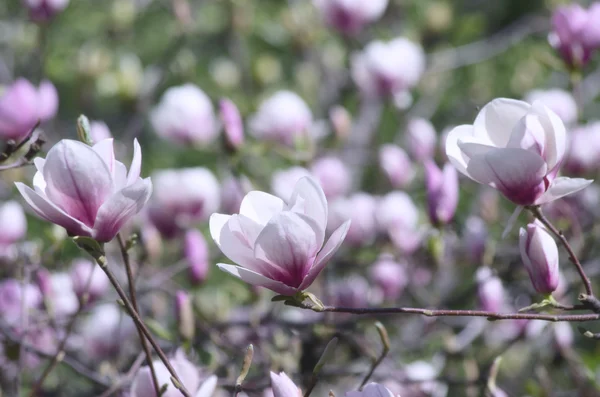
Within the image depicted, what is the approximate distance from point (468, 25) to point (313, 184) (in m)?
1.71

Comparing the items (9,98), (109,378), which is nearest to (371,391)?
(109,378)

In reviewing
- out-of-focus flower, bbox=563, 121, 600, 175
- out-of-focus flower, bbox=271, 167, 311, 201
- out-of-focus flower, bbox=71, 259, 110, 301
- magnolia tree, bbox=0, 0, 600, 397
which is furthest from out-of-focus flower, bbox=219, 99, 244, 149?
out-of-focus flower, bbox=563, 121, 600, 175

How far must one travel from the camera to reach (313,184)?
54 cm

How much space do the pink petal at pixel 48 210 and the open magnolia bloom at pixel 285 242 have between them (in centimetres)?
10

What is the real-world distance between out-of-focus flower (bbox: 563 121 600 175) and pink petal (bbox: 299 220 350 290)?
616 mm

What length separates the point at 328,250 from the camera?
1.77 ft

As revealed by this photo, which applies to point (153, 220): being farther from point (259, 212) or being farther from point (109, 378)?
point (259, 212)

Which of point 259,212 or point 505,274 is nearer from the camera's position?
point 259,212

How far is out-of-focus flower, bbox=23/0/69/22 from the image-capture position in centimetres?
125

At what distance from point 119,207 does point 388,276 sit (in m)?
0.63

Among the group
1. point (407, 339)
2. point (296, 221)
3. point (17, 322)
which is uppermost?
point (296, 221)

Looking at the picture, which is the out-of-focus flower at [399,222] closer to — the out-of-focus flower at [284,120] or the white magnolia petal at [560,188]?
the out-of-focus flower at [284,120]

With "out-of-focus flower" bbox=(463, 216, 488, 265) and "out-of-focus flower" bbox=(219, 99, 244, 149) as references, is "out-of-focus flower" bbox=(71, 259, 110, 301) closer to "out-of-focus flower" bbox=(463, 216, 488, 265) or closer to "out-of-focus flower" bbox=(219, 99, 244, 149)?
"out-of-focus flower" bbox=(219, 99, 244, 149)

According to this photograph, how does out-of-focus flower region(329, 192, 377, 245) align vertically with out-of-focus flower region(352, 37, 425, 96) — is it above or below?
below
